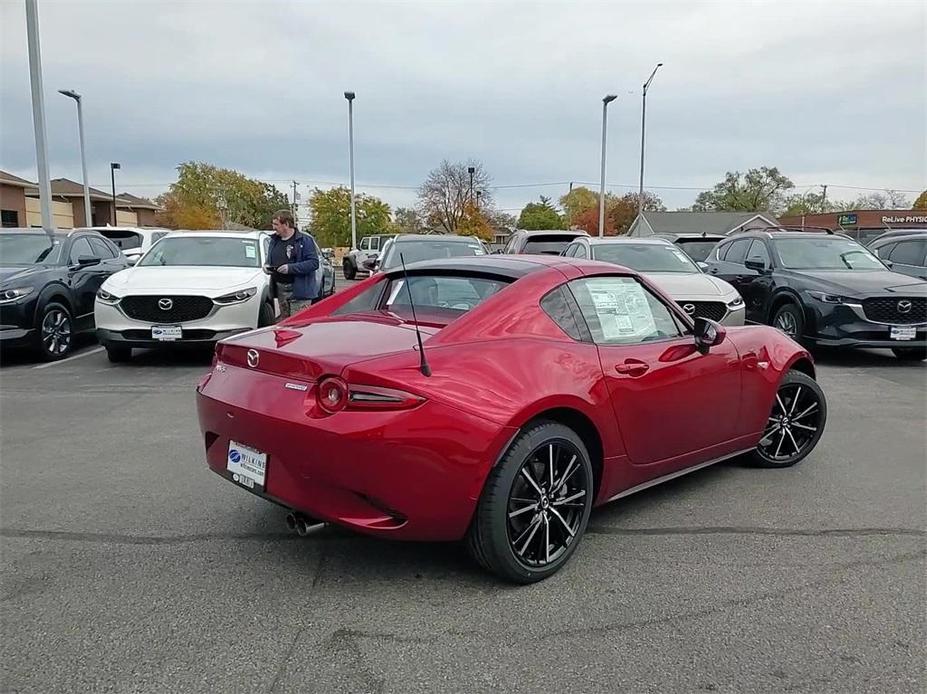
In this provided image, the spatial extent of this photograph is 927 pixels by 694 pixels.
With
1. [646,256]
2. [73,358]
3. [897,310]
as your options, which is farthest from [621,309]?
[73,358]

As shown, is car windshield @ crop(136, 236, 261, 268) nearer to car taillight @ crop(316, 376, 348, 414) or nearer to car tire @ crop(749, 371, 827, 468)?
car tire @ crop(749, 371, 827, 468)

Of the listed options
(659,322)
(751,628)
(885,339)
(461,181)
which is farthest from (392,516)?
(461,181)

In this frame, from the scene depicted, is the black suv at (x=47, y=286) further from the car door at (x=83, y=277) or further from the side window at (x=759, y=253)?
the side window at (x=759, y=253)

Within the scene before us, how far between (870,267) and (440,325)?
342 inches

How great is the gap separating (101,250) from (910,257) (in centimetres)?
1323

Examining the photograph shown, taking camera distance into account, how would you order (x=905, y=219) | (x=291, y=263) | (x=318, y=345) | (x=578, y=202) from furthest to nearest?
1. (x=578, y=202)
2. (x=905, y=219)
3. (x=291, y=263)
4. (x=318, y=345)

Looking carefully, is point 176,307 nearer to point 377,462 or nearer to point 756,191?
point 377,462

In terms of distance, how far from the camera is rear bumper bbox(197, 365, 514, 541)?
2699 mm

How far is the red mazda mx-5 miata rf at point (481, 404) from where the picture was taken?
275 cm

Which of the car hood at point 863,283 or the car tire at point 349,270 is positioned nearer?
the car hood at point 863,283

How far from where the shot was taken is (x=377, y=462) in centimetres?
269

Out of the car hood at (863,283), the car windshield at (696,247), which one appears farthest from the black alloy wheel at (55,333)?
the car windshield at (696,247)

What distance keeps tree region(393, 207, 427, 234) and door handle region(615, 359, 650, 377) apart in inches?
1843

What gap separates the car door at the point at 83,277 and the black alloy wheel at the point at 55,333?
0.23 meters
